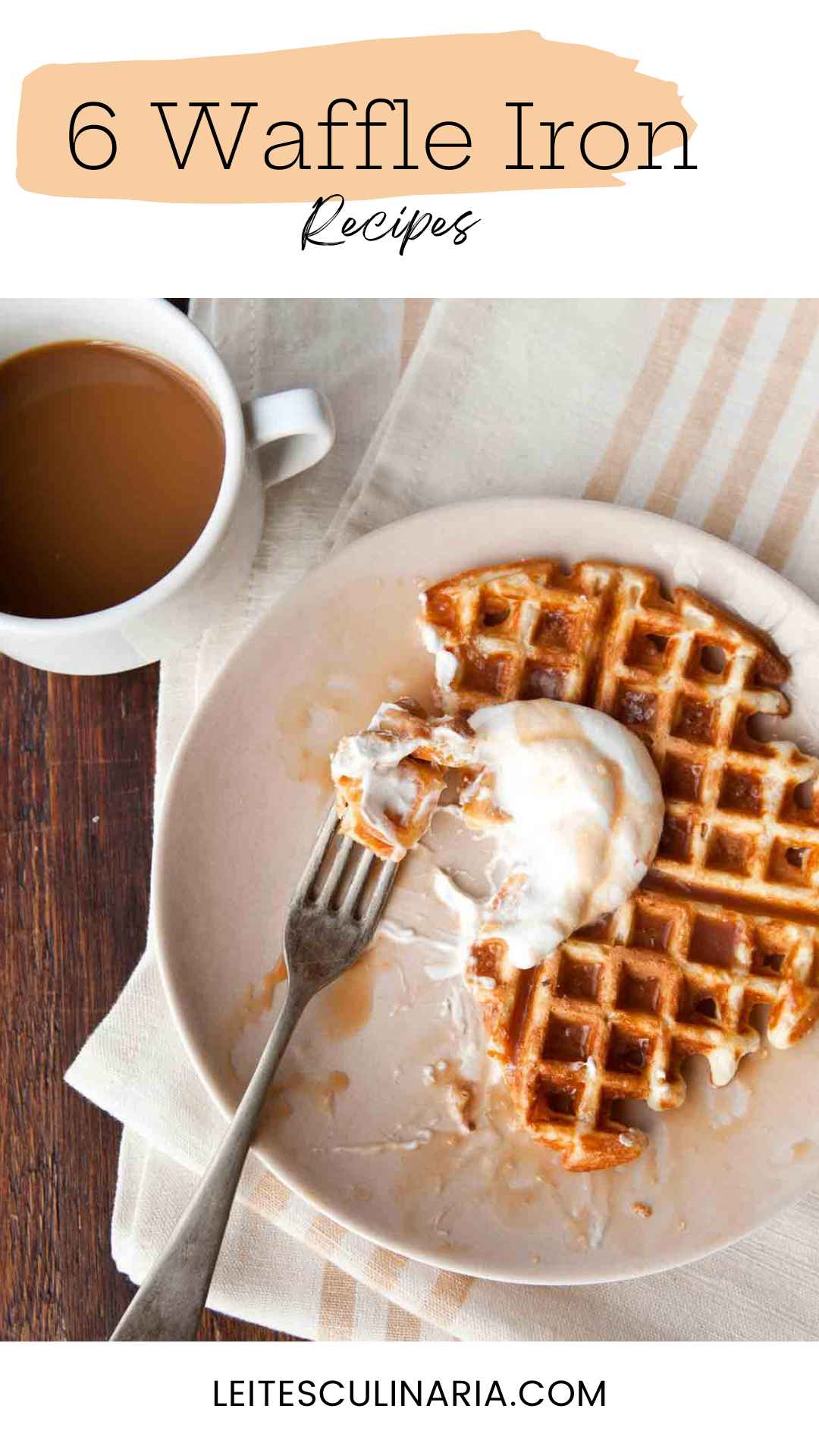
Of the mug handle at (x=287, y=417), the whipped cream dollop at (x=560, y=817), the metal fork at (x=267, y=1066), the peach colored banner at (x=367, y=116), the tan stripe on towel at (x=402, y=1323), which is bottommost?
the tan stripe on towel at (x=402, y=1323)

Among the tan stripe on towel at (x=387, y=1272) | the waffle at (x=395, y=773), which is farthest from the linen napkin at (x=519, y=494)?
the waffle at (x=395, y=773)

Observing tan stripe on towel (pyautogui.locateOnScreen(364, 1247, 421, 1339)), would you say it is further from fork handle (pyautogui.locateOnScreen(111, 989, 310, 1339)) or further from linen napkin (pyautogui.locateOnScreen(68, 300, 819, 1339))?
fork handle (pyautogui.locateOnScreen(111, 989, 310, 1339))

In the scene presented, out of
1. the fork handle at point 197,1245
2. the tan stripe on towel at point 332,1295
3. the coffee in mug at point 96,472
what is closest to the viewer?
the fork handle at point 197,1245

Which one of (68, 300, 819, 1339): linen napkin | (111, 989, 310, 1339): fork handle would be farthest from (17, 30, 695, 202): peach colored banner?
(111, 989, 310, 1339): fork handle

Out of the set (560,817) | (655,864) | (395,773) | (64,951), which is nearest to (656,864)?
(655,864)

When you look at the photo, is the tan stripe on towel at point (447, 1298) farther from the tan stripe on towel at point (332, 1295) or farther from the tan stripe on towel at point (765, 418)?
the tan stripe on towel at point (765, 418)
